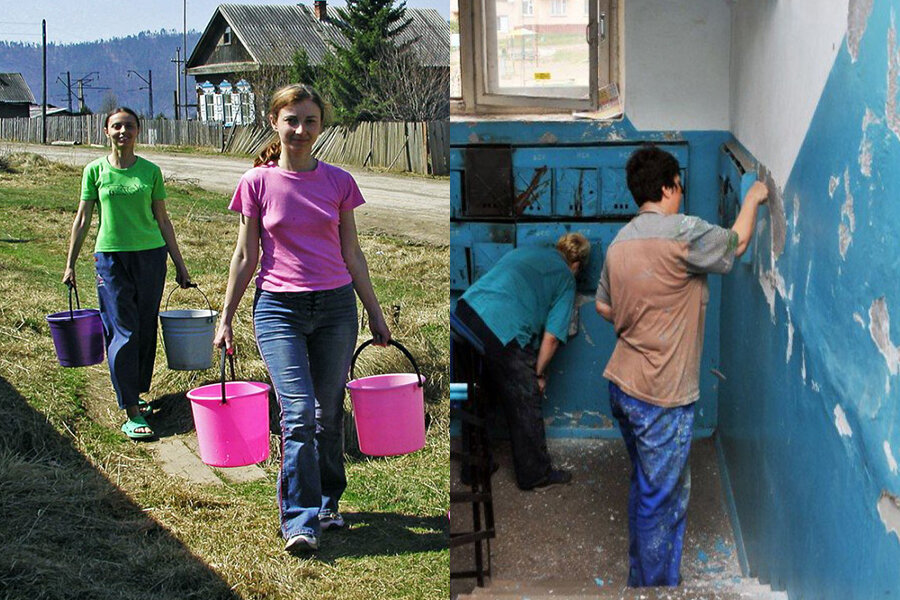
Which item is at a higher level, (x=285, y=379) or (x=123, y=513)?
(x=285, y=379)

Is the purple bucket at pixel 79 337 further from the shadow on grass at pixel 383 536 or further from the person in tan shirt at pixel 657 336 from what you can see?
the person in tan shirt at pixel 657 336

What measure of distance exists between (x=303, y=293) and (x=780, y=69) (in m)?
1.28

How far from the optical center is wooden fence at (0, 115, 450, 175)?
2.57 m

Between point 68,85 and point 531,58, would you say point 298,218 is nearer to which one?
point 68,85

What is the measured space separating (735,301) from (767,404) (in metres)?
0.87

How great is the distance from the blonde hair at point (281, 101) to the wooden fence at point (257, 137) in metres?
0.15

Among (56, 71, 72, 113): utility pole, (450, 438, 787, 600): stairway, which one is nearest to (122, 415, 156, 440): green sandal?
(56, 71, 72, 113): utility pole

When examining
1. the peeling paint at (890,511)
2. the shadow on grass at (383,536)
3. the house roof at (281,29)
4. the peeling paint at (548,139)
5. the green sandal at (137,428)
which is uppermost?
the house roof at (281,29)

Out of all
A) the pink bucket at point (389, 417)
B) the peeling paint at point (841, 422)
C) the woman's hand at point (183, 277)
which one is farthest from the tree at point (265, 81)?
the peeling paint at point (841, 422)

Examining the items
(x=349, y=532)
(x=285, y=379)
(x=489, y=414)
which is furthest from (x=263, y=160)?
(x=489, y=414)

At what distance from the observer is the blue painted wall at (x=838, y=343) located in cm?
140

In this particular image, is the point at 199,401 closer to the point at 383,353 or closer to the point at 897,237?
the point at 383,353

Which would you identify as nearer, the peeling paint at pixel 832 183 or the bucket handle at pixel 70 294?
the peeling paint at pixel 832 183

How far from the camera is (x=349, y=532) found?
8.66 feet
